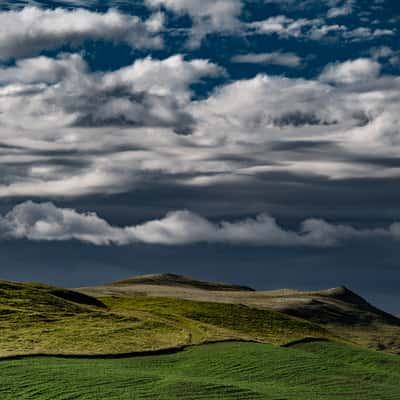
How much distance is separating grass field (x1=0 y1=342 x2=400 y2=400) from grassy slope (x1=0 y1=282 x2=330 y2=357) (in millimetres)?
4572

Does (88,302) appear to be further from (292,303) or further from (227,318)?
(292,303)

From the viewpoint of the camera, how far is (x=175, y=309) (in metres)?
123

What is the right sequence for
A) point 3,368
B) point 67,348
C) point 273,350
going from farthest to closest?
point 273,350 → point 67,348 → point 3,368

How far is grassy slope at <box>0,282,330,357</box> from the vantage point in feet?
257

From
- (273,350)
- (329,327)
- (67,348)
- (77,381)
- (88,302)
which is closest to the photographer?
(77,381)

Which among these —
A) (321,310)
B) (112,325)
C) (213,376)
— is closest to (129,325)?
(112,325)

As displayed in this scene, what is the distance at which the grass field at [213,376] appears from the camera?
57.5m

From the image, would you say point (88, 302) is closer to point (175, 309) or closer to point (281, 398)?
point (175, 309)

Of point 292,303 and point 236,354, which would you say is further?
point 292,303

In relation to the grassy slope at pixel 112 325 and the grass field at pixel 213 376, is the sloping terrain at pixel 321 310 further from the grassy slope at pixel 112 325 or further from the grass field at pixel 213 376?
the grass field at pixel 213 376

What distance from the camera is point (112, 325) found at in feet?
296

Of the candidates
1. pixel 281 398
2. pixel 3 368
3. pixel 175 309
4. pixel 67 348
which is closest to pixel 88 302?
pixel 175 309

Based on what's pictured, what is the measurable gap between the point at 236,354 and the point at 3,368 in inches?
968

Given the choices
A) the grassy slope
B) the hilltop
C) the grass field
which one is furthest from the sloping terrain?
the grass field
